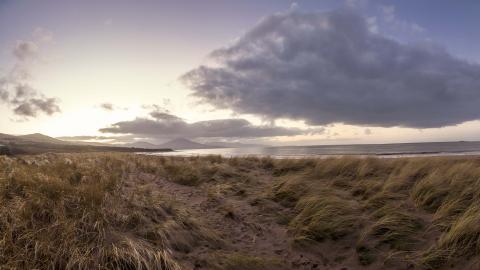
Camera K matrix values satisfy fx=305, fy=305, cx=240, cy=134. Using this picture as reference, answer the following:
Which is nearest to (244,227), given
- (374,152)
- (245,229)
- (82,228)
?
(245,229)

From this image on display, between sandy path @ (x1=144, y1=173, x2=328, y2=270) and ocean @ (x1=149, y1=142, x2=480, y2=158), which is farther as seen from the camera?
ocean @ (x1=149, y1=142, x2=480, y2=158)

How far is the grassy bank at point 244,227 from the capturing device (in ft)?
14.6

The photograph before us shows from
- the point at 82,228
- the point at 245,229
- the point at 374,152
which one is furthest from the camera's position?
the point at 374,152

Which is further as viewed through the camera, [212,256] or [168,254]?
[212,256]

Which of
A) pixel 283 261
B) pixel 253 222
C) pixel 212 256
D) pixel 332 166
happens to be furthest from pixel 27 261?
pixel 332 166

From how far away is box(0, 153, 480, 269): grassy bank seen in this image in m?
4.44

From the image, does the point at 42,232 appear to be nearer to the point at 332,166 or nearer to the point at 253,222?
the point at 253,222

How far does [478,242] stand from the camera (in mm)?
4750

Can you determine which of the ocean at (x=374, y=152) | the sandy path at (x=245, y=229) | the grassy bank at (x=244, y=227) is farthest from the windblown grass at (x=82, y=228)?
the ocean at (x=374, y=152)

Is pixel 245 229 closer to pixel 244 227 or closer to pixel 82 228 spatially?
pixel 244 227

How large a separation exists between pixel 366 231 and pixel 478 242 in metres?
1.74

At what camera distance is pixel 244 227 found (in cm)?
705

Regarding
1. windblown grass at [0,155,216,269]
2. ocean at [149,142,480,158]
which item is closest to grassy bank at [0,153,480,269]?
windblown grass at [0,155,216,269]

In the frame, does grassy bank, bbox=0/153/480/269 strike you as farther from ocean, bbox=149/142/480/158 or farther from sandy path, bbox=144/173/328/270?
ocean, bbox=149/142/480/158
